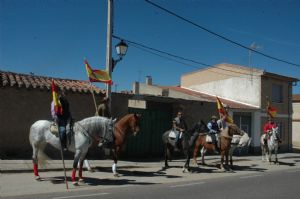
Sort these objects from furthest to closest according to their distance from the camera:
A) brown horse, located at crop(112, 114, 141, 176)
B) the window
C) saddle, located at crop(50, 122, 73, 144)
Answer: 1. the window
2. brown horse, located at crop(112, 114, 141, 176)
3. saddle, located at crop(50, 122, 73, 144)

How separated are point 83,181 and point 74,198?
2.47 m

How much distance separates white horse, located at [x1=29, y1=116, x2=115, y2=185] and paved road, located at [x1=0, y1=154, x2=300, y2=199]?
79 cm

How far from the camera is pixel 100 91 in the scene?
57.8 ft

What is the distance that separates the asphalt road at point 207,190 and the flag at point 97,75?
17.9ft

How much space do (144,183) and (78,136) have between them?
2457mm

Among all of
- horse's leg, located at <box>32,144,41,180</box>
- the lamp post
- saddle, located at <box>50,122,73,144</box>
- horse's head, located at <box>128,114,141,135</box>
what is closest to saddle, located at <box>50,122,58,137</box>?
saddle, located at <box>50,122,73,144</box>

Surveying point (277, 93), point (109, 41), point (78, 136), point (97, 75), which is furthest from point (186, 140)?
point (277, 93)

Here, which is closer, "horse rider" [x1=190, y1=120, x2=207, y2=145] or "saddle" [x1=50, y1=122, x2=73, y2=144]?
"saddle" [x1=50, y1=122, x2=73, y2=144]

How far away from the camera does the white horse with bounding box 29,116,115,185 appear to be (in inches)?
444

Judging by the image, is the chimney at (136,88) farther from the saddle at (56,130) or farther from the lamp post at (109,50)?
the saddle at (56,130)

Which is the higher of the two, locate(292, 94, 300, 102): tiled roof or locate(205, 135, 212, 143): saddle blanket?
locate(292, 94, 300, 102): tiled roof

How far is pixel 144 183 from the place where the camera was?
11922 millimetres

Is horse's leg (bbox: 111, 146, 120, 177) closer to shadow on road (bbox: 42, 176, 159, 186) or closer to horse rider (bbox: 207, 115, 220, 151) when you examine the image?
shadow on road (bbox: 42, 176, 159, 186)

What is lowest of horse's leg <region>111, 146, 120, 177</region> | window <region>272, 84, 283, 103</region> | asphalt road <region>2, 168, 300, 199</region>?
asphalt road <region>2, 168, 300, 199</region>
